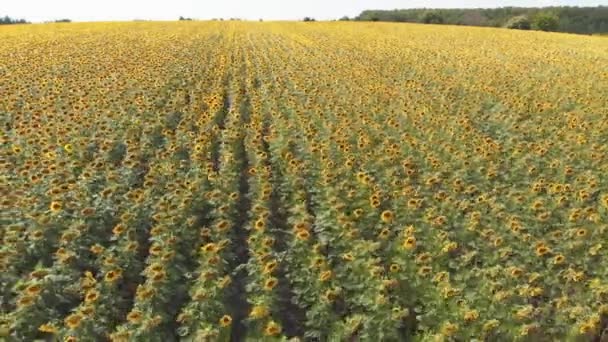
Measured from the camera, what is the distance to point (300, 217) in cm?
622

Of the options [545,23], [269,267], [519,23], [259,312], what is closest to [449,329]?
[259,312]

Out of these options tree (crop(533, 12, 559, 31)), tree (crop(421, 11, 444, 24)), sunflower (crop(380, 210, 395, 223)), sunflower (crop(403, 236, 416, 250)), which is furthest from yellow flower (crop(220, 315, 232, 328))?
tree (crop(421, 11, 444, 24))

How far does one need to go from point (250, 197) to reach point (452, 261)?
9.12 feet

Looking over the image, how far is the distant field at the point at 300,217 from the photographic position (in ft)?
15.1

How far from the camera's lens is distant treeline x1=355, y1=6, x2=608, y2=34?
60344 millimetres

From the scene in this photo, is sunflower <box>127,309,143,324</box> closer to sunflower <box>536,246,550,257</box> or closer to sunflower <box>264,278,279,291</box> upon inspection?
sunflower <box>264,278,279,291</box>

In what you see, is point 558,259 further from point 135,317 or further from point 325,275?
point 135,317

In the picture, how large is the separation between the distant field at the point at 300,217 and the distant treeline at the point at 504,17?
49.7m

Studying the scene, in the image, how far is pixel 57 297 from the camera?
463cm

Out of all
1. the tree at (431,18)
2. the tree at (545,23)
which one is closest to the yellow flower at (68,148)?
the tree at (545,23)

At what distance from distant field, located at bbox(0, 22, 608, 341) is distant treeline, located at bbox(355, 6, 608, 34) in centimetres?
4969

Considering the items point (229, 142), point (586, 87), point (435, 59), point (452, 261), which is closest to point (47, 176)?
point (229, 142)

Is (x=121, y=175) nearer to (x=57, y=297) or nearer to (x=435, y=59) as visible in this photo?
(x=57, y=297)

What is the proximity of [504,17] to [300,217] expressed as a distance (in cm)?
6907
